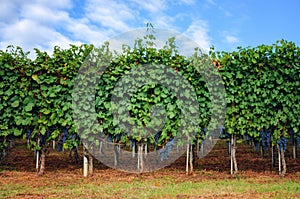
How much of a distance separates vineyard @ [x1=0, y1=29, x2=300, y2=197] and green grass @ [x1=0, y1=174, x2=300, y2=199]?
138cm

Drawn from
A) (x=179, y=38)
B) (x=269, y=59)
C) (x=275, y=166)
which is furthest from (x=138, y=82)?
(x=275, y=166)

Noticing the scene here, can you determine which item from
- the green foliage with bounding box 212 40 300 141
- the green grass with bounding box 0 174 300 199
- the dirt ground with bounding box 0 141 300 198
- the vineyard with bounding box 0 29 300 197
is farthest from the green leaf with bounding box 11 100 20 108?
the green foliage with bounding box 212 40 300 141

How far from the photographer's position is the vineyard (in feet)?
28.0

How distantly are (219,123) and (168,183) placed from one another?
7.78ft

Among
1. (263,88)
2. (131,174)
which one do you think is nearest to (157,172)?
(131,174)

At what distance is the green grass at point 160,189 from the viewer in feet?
20.4

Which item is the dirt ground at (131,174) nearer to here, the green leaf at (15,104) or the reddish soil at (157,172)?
the reddish soil at (157,172)

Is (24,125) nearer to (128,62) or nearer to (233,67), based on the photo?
(128,62)

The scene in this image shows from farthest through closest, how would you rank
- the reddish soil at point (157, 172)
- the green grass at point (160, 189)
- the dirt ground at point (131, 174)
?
the reddish soil at point (157, 172)
the dirt ground at point (131, 174)
the green grass at point (160, 189)

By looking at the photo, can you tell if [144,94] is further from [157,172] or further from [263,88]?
[263,88]

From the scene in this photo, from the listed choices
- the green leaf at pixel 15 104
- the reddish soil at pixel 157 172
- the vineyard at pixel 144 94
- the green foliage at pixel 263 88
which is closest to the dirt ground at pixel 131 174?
the reddish soil at pixel 157 172

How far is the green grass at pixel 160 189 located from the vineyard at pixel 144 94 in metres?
1.38

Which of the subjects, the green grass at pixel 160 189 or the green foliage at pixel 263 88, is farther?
the green foliage at pixel 263 88

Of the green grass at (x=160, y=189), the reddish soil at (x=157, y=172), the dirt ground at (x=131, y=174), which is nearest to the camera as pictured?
the green grass at (x=160, y=189)
